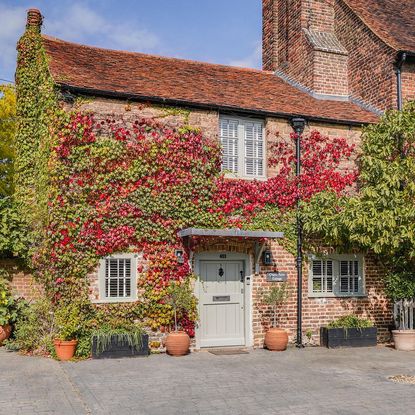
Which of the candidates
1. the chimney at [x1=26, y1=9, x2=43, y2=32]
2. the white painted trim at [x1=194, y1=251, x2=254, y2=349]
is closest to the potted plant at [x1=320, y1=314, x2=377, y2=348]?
the white painted trim at [x1=194, y1=251, x2=254, y2=349]

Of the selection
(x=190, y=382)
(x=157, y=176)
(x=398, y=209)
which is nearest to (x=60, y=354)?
(x=190, y=382)

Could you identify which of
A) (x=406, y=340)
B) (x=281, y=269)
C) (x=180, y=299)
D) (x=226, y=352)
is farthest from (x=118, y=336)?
(x=406, y=340)

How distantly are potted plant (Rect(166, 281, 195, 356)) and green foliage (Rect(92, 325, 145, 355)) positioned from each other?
2.26ft

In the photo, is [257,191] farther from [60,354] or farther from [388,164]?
[60,354]

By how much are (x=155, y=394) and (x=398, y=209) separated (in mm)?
7075

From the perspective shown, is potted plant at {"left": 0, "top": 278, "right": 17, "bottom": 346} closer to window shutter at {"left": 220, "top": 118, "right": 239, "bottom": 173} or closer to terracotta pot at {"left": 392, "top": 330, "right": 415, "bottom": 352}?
window shutter at {"left": 220, "top": 118, "right": 239, "bottom": 173}

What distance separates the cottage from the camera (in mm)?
12352

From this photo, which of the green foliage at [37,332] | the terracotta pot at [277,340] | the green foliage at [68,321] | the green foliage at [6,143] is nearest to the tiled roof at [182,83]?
the green foliage at [68,321]

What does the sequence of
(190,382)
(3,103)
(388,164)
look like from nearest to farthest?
(190,382) < (388,164) < (3,103)

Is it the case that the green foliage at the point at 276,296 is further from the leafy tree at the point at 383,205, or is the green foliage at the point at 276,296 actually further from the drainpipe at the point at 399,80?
the drainpipe at the point at 399,80

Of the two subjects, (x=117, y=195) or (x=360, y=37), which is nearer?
(x=117, y=195)

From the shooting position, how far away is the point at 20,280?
13.0m

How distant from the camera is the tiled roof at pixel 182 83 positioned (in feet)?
43.2

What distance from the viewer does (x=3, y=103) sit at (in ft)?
78.0
